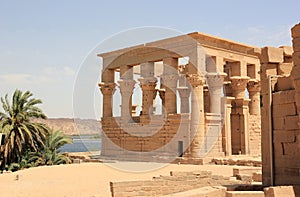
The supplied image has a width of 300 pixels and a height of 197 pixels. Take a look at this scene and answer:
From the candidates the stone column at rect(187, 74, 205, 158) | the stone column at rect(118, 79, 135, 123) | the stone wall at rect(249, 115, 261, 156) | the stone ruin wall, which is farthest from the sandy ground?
the stone wall at rect(249, 115, 261, 156)

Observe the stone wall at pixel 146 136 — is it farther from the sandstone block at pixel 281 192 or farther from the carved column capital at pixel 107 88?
the sandstone block at pixel 281 192

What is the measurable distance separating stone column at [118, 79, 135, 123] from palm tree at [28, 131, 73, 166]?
424 centimetres

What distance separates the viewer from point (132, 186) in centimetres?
961

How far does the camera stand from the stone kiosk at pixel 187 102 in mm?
21875

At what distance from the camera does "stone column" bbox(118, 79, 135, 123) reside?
25969 millimetres

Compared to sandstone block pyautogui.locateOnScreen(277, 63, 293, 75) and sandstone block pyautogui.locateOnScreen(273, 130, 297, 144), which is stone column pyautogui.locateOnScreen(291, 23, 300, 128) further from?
sandstone block pyautogui.locateOnScreen(277, 63, 293, 75)

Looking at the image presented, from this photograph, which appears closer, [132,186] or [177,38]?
[132,186]

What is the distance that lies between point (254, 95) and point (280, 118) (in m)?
17.2

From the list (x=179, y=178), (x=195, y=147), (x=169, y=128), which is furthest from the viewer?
(x=169, y=128)

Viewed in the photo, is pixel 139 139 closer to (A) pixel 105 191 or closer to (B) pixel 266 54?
(A) pixel 105 191

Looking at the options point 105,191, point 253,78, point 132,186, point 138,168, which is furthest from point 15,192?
point 253,78

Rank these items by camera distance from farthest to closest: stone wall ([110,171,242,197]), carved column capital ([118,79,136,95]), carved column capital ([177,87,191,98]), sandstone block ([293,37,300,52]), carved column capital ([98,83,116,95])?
carved column capital ([98,83,116,95]), carved column capital ([177,87,191,98]), carved column capital ([118,79,136,95]), stone wall ([110,171,242,197]), sandstone block ([293,37,300,52])

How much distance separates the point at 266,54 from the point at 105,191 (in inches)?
245

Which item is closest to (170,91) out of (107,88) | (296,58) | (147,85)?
(147,85)
